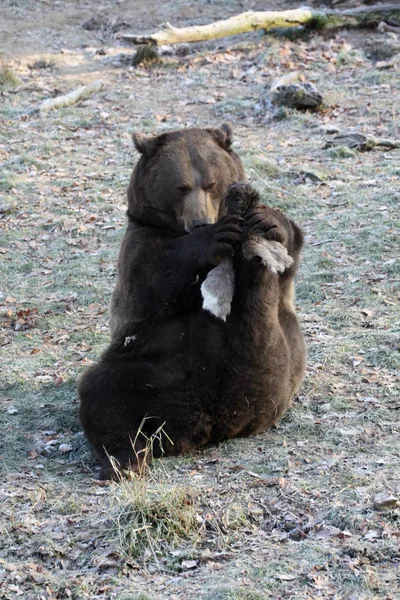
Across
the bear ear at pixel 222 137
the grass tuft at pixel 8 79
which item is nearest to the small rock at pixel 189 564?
the bear ear at pixel 222 137

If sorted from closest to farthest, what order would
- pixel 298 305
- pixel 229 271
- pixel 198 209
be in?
pixel 229 271 → pixel 198 209 → pixel 298 305

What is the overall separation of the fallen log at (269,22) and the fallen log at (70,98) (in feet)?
3.71

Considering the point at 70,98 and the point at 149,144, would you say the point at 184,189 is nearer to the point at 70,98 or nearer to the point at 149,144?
the point at 149,144

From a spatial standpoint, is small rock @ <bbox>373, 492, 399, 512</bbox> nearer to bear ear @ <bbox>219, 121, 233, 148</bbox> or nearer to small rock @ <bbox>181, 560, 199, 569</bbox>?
small rock @ <bbox>181, 560, 199, 569</bbox>

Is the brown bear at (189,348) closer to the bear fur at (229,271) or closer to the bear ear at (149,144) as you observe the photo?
the bear fur at (229,271)

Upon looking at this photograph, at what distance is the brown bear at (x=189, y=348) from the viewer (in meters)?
5.19

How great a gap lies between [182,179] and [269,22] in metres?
11.7

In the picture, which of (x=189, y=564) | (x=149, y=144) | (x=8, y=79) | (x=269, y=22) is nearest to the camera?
(x=189, y=564)

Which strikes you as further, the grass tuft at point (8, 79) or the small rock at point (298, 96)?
the grass tuft at point (8, 79)

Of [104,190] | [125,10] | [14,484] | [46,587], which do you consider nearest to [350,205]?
[104,190]

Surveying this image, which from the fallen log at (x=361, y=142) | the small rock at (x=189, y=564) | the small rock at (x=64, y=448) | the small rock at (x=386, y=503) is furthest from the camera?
the fallen log at (x=361, y=142)

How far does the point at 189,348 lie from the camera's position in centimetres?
539

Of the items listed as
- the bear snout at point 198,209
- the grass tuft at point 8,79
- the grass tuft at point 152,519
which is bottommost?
the grass tuft at point 152,519

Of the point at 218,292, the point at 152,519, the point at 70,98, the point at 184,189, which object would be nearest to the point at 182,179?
the point at 184,189
